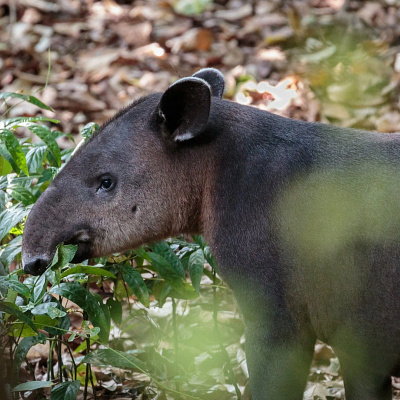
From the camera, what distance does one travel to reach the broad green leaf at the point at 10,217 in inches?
185

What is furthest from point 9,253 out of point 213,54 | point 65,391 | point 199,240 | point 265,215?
point 213,54

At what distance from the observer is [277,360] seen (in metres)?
4.40

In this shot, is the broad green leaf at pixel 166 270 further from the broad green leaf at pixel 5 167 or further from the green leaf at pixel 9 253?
the broad green leaf at pixel 5 167

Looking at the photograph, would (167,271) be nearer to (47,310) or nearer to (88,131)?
(47,310)

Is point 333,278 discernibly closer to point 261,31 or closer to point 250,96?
point 250,96

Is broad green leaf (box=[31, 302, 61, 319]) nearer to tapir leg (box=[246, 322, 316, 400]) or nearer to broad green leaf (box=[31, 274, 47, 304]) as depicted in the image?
broad green leaf (box=[31, 274, 47, 304])

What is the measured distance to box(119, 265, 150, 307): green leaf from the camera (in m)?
4.99

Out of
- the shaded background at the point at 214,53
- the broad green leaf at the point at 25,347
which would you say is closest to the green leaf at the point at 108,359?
the broad green leaf at the point at 25,347

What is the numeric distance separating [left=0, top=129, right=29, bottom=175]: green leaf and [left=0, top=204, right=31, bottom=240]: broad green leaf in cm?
25

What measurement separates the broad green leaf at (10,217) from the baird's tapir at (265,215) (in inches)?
5.7

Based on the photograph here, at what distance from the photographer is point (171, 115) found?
4680 millimetres

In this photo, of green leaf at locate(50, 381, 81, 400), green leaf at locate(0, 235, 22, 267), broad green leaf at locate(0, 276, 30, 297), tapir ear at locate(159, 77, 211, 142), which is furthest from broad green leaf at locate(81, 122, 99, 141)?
green leaf at locate(50, 381, 81, 400)

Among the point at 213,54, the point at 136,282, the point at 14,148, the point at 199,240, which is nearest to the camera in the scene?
the point at 14,148

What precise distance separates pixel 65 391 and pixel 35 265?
30.1 inches
